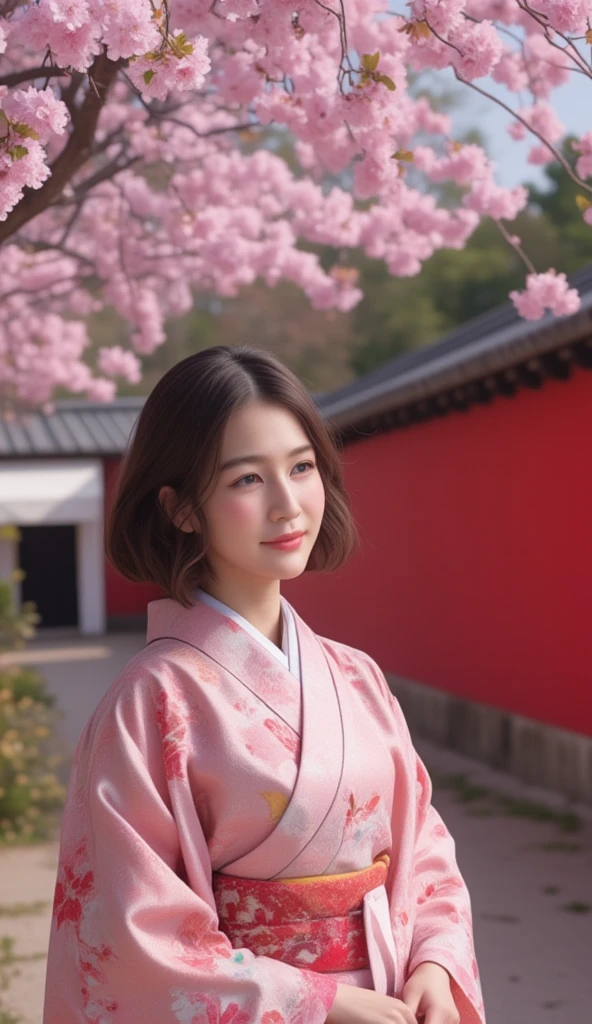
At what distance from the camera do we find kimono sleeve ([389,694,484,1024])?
1.87 metres

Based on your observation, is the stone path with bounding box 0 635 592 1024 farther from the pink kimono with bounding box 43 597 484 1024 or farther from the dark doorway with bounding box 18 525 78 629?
the dark doorway with bounding box 18 525 78 629

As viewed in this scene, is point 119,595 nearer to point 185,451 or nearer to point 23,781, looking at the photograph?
point 23,781

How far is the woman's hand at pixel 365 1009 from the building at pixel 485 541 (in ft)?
13.6

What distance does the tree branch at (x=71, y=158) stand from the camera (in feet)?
10.1

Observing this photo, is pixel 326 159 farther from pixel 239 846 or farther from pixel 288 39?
pixel 239 846

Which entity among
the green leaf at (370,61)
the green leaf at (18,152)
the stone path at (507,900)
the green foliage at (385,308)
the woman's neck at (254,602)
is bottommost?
the stone path at (507,900)

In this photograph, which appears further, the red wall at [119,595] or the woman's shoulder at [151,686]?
the red wall at [119,595]

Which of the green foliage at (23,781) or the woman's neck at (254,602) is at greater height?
the woman's neck at (254,602)

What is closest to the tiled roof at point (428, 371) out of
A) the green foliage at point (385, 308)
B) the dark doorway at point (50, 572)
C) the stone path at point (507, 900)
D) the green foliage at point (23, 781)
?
the dark doorway at point (50, 572)

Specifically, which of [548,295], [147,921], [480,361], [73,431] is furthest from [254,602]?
[73,431]

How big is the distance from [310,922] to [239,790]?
236 mm

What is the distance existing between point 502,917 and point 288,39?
10.8 ft

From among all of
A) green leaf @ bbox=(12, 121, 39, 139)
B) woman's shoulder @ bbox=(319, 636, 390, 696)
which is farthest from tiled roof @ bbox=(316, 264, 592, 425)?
woman's shoulder @ bbox=(319, 636, 390, 696)

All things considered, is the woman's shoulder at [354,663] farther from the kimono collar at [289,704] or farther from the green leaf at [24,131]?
the green leaf at [24,131]
